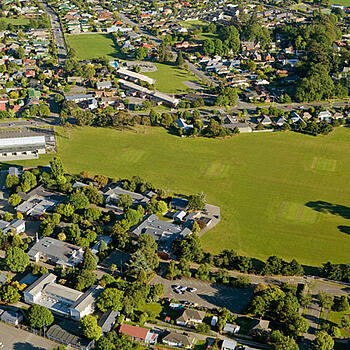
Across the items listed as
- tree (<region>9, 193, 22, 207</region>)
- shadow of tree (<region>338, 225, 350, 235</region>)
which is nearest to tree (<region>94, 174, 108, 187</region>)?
tree (<region>9, 193, 22, 207</region>)

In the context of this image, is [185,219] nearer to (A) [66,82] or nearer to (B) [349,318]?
(B) [349,318]

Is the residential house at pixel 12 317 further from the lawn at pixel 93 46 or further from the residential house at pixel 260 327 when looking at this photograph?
the lawn at pixel 93 46

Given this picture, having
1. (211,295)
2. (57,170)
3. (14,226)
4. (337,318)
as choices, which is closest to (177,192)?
(57,170)

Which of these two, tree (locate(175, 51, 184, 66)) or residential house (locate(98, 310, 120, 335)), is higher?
tree (locate(175, 51, 184, 66))

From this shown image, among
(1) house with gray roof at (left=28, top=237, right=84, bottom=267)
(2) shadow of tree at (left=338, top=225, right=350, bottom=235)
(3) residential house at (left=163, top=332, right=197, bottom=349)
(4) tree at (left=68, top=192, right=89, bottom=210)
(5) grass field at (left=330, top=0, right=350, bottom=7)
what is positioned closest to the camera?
(3) residential house at (left=163, top=332, right=197, bottom=349)

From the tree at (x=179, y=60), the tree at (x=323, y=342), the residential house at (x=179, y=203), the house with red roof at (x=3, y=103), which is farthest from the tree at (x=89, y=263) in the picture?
the tree at (x=179, y=60)

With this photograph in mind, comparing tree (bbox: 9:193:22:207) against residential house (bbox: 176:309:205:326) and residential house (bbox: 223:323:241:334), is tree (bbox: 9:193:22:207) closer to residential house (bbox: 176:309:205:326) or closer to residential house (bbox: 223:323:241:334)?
residential house (bbox: 176:309:205:326)

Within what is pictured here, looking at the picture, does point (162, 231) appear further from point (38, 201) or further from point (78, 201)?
point (38, 201)
